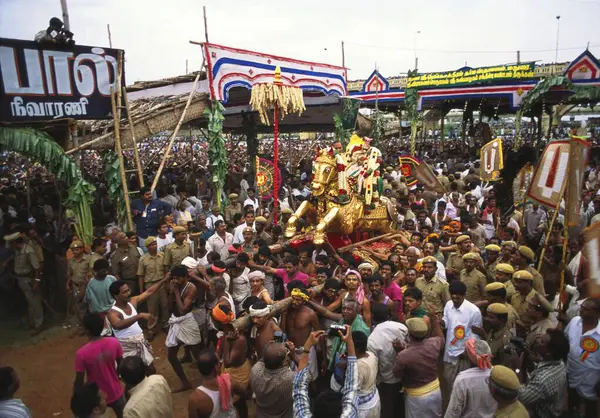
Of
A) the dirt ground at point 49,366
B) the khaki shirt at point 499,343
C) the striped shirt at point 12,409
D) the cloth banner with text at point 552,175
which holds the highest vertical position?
the cloth banner with text at point 552,175

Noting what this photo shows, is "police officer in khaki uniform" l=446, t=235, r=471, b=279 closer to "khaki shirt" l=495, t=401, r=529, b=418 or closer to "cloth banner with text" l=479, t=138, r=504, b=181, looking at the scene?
"khaki shirt" l=495, t=401, r=529, b=418

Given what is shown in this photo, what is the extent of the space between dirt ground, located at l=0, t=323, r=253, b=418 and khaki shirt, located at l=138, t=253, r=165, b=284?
1.00 meters

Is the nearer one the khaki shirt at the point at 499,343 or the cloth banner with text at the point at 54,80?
the khaki shirt at the point at 499,343

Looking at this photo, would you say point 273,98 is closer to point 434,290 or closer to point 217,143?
point 217,143

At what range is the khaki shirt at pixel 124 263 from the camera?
655 centimetres

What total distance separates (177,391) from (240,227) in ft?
10.7

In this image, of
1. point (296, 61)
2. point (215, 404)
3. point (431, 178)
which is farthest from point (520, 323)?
point (296, 61)

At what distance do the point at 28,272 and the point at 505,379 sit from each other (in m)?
6.70

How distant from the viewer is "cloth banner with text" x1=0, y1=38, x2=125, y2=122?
6.43 metres

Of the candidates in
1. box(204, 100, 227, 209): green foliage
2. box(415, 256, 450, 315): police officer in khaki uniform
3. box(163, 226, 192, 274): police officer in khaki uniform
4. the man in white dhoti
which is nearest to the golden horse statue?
box(163, 226, 192, 274): police officer in khaki uniform

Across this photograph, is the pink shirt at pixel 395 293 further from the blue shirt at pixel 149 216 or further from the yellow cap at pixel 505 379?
the blue shirt at pixel 149 216

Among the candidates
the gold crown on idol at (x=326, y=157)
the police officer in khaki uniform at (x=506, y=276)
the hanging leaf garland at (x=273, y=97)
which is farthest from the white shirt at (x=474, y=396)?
the hanging leaf garland at (x=273, y=97)

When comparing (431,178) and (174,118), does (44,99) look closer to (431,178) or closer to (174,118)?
(174,118)

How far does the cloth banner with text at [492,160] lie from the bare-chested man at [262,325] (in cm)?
777
